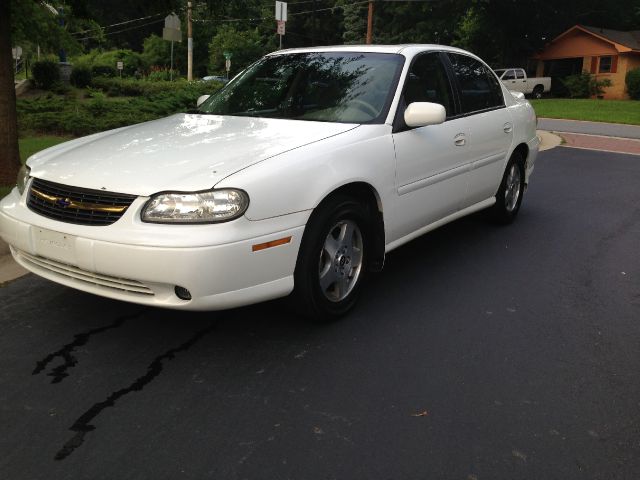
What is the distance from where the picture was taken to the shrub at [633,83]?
122 feet

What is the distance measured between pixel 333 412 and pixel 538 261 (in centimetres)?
305

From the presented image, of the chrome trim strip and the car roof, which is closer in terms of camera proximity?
the chrome trim strip

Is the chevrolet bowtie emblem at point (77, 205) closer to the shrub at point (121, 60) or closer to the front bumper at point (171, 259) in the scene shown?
the front bumper at point (171, 259)

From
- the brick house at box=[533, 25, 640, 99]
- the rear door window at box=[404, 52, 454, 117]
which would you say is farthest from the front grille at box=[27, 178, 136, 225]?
the brick house at box=[533, 25, 640, 99]

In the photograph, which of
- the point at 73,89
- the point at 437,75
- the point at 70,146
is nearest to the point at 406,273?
the point at 437,75

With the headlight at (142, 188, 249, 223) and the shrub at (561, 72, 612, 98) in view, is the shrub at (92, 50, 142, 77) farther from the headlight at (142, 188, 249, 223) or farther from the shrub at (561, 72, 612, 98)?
the headlight at (142, 188, 249, 223)

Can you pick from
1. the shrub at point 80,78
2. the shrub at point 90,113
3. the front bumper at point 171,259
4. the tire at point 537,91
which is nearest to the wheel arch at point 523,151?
the front bumper at point 171,259

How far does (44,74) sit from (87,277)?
23.8 meters

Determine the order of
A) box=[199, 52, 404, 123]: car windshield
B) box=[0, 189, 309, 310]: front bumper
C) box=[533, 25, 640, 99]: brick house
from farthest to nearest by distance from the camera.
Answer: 1. box=[533, 25, 640, 99]: brick house
2. box=[199, 52, 404, 123]: car windshield
3. box=[0, 189, 309, 310]: front bumper

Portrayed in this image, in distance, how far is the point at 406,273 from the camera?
4969mm

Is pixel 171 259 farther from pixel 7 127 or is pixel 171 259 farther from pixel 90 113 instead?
pixel 90 113

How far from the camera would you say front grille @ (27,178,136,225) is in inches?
129

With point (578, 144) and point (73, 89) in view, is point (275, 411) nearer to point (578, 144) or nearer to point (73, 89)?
point (578, 144)

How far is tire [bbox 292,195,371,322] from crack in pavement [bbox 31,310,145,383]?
114 centimetres
